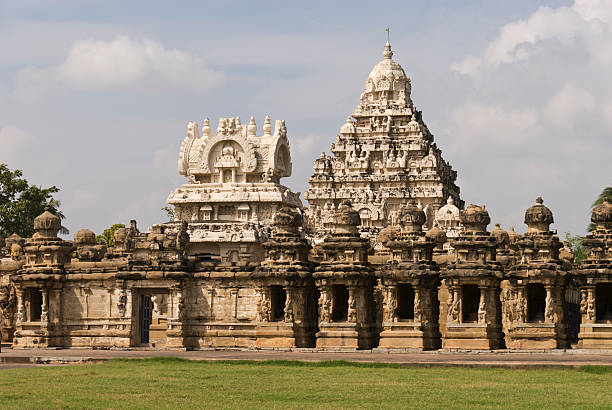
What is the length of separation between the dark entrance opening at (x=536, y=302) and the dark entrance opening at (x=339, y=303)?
7.02 metres

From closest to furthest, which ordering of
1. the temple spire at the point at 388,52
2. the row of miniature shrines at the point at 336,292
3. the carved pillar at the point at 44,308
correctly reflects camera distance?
the row of miniature shrines at the point at 336,292
the carved pillar at the point at 44,308
the temple spire at the point at 388,52

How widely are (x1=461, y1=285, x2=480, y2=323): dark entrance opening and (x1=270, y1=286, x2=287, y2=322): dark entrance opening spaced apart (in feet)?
22.9

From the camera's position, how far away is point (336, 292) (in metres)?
50.0

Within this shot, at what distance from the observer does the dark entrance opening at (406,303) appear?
163 feet

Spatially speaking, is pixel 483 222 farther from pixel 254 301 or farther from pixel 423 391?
pixel 423 391

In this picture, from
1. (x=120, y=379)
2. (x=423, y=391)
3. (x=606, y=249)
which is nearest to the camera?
(x=423, y=391)

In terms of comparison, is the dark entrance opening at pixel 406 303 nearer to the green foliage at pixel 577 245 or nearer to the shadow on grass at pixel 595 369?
the shadow on grass at pixel 595 369

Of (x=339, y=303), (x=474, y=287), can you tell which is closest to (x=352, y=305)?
(x=339, y=303)

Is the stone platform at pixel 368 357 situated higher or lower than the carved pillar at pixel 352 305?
lower

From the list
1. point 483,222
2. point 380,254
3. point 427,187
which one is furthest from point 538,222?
point 427,187

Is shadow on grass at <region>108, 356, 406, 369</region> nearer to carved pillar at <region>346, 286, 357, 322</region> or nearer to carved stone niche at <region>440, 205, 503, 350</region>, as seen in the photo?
carved stone niche at <region>440, 205, 503, 350</region>

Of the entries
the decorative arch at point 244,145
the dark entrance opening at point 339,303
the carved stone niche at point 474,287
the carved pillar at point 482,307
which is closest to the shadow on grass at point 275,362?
the carved stone niche at point 474,287

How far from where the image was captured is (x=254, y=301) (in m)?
50.5

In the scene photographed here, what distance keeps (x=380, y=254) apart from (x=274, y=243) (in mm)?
6536
